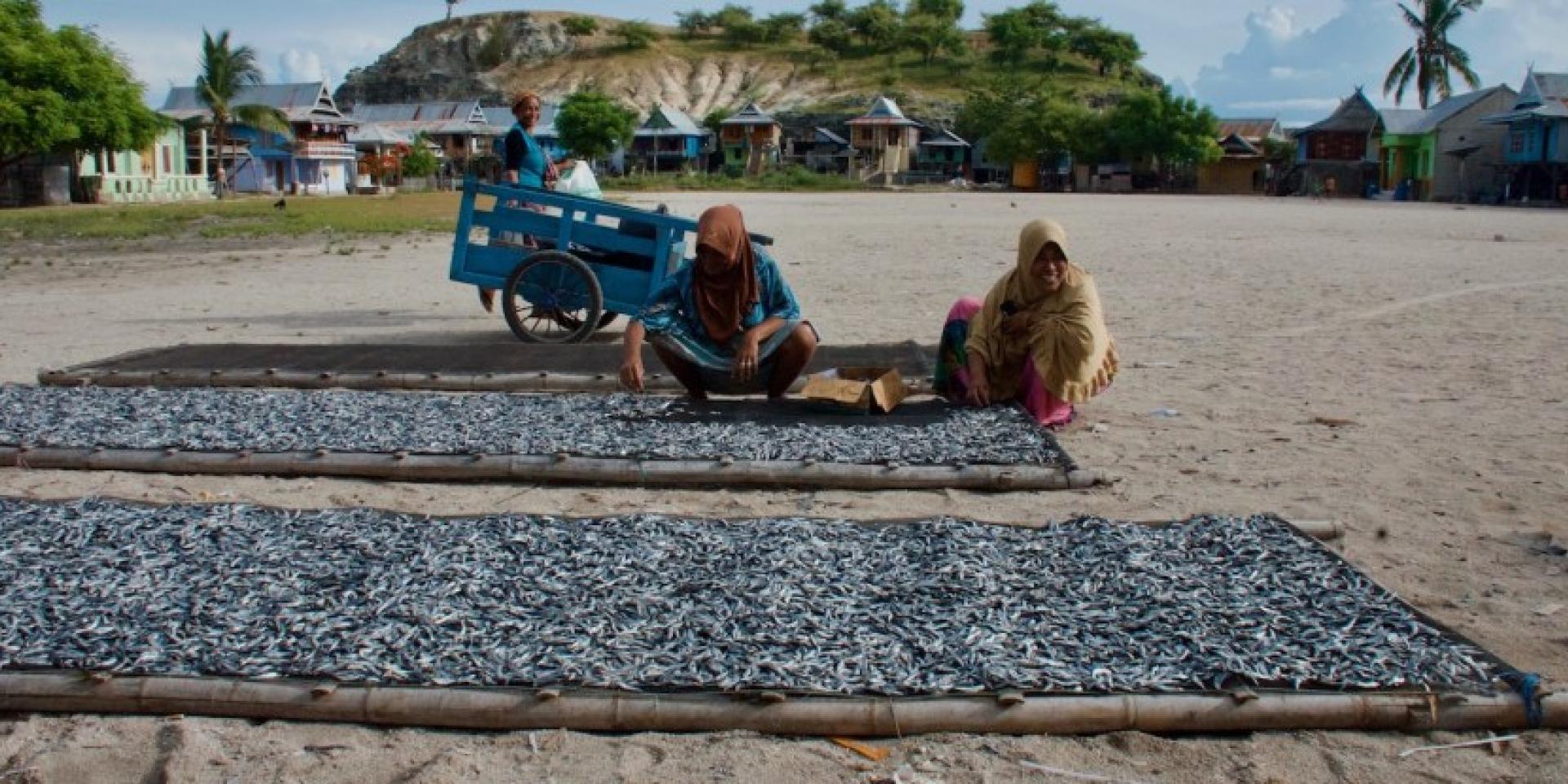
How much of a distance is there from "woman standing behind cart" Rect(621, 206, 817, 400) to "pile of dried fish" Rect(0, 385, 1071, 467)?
0.27 meters

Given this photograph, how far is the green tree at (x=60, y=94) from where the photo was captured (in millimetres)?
30469

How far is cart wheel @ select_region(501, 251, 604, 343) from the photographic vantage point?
7.76 metres

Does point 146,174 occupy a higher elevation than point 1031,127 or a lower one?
lower

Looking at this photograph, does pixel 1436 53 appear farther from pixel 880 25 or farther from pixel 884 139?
pixel 880 25

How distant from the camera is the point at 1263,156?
63.7 meters

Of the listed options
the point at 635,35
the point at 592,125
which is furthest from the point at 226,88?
the point at 635,35

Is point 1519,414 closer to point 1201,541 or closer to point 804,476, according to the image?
point 1201,541

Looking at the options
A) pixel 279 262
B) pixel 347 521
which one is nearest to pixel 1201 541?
pixel 347 521

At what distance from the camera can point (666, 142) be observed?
8044cm

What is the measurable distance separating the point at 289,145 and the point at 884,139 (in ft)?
119

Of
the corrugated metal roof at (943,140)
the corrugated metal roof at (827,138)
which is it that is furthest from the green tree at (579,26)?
the corrugated metal roof at (943,140)

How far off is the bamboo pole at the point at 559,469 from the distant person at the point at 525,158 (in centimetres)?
362

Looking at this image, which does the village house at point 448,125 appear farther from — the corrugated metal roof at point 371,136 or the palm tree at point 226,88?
the palm tree at point 226,88

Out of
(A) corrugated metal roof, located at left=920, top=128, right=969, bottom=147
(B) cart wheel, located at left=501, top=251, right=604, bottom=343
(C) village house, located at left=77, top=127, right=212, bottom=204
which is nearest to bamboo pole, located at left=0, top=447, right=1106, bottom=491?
(B) cart wheel, located at left=501, top=251, right=604, bottom=343
